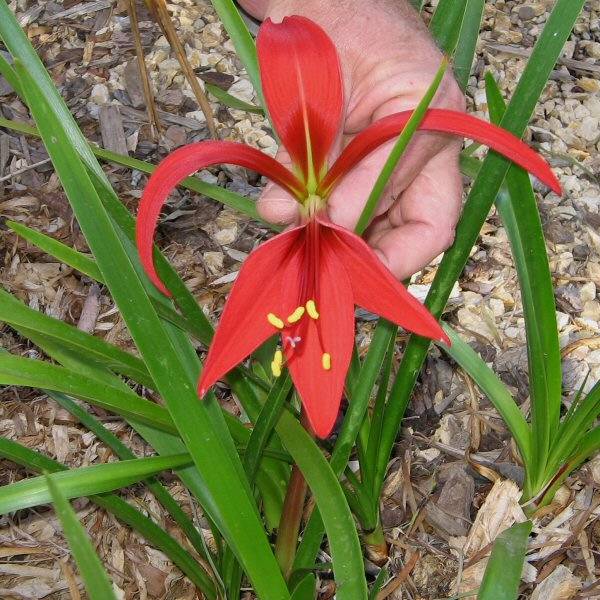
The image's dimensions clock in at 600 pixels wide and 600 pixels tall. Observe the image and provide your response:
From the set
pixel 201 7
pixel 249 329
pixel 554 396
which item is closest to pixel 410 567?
pixel 554 396

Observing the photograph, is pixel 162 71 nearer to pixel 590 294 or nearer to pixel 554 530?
pixel 590 294

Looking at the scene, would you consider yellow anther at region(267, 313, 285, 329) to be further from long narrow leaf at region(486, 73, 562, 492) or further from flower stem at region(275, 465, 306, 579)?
long narrow leaf at region(486, 73, 562, 492)

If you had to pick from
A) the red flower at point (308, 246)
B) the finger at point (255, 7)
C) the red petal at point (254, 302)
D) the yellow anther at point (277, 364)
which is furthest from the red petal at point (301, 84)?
the finger at point (255, 7)

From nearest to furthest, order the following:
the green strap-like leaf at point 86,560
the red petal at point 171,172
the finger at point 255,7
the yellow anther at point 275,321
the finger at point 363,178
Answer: the green strap-like leaf at point 86,560 → the red petal at point 171,172 → the yellow anther at point 275,321 → the finger at point 363,178 → the finger at point 255,7

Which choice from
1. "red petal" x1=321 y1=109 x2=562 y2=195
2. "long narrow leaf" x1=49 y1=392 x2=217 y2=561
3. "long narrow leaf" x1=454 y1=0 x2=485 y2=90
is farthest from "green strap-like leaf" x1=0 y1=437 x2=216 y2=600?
"long narrow leaf" x1=454 y1=0 x2=485 y2=90

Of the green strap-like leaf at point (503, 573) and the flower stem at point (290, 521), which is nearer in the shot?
the green strap-like leaf at point (503, 573)

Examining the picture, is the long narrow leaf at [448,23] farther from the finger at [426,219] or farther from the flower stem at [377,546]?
the flower stem at [377,546]

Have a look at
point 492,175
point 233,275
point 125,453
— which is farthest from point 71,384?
point 233,275

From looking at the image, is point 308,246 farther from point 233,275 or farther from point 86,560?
point 233,275
